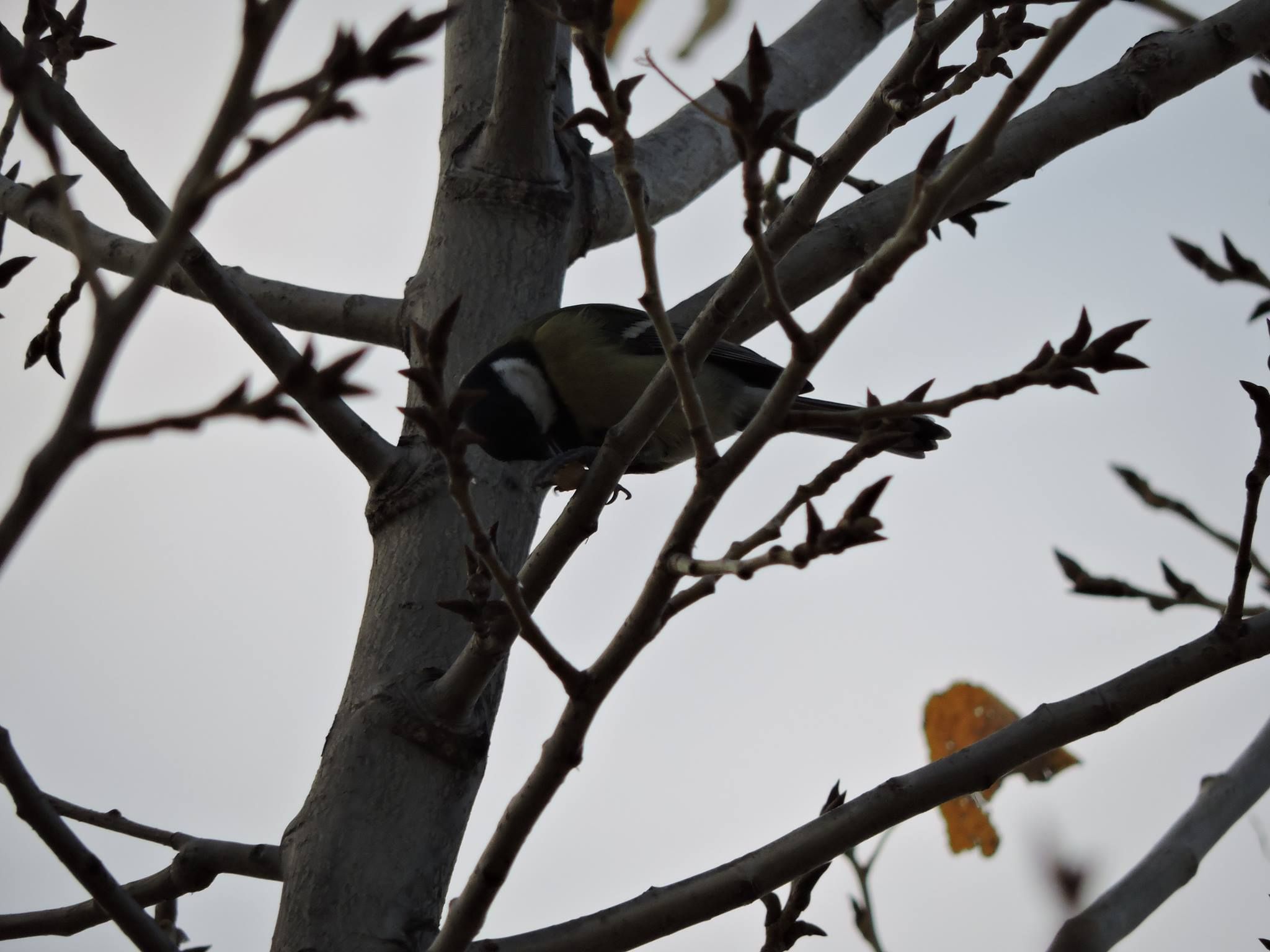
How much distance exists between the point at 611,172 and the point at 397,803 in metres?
1.80

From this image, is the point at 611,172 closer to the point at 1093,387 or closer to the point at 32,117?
the point at 1093,387

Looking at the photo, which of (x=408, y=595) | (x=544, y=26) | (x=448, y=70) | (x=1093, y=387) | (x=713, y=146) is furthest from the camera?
(x=713, y=146)

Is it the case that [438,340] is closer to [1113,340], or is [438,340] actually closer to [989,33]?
[1113,340]

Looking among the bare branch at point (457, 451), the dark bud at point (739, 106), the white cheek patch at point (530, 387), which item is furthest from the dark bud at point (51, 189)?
the white cheek patch at point (530, 387)

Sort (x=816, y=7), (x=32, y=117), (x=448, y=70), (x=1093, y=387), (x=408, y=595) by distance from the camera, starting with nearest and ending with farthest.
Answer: (x=32, y=117) → (x=1093, y=387) → (x=408, y=595) → (x=448, y=70) → (x=816, y=7)

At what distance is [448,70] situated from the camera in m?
3.28

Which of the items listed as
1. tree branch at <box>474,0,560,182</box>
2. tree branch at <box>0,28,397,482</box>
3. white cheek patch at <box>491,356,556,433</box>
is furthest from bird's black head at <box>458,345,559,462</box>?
tree branch at <box>0,28,397,482</box>

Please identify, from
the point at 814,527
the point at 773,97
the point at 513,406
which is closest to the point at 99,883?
the point at 814,527

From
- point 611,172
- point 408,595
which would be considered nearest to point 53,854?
point 408,595

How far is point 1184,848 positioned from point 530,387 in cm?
231

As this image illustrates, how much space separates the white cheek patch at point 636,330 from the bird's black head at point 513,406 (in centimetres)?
32

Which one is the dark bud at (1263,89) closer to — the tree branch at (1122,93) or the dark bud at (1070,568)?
the tree branch at (1122,93)

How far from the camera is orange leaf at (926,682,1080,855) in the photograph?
2279mm

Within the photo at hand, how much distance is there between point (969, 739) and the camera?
2490mm
